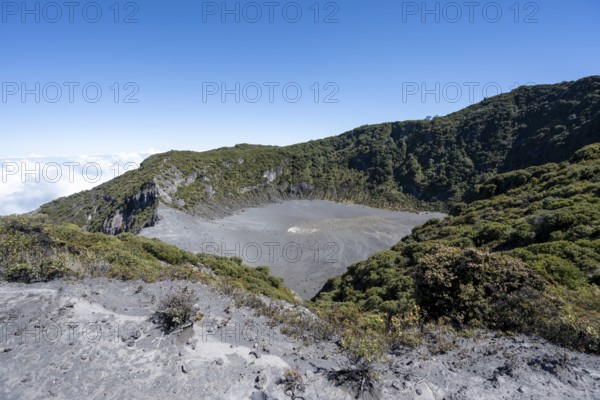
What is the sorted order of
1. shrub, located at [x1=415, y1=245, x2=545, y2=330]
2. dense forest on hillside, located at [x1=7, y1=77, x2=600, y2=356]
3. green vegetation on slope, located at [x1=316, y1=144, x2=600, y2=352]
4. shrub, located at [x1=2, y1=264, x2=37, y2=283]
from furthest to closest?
1. shrub, located at [x1=2, y1=264, x2=37, y2=283]
2. dense forest on hillside, located at [x1=7, y1=77, x2=600, y2=356]
3. shrub, located at [x1=415, y1=245, x2=545, y2=330]
4. green vegetation on slope, located at [x1=316, y1=144, x2=600, y2=352]

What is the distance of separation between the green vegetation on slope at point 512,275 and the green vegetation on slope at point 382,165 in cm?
4192

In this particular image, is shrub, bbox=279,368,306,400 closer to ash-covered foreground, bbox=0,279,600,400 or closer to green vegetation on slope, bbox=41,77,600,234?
ash-covered foreground, bbox=0,279,600,400

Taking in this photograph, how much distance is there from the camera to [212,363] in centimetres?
604

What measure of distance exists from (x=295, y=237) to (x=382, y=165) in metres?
55.3

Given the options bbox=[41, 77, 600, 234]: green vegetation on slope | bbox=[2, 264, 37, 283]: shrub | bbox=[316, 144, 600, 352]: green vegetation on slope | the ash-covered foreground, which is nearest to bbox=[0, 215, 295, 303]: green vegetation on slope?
bbox=[2, 264, 37, 283]: shrub

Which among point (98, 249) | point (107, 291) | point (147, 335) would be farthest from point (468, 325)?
point (98, 249)

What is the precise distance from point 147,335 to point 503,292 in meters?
8.75

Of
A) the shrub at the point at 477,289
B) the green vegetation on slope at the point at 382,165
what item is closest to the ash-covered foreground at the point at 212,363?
the shrub at the point at 477,289

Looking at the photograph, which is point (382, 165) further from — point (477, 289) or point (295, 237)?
point (477, 289)

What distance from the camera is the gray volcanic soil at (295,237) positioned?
3578cm

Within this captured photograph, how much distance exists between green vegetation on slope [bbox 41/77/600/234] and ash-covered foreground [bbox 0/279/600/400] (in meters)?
46.4

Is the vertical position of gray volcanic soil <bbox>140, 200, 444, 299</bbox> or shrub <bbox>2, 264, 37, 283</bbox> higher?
shrub <bbox>2, 264, 37, 283</bbox>

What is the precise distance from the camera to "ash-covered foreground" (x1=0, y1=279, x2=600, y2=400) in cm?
538

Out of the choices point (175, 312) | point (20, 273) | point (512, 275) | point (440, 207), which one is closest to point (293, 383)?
point (175, 312)
